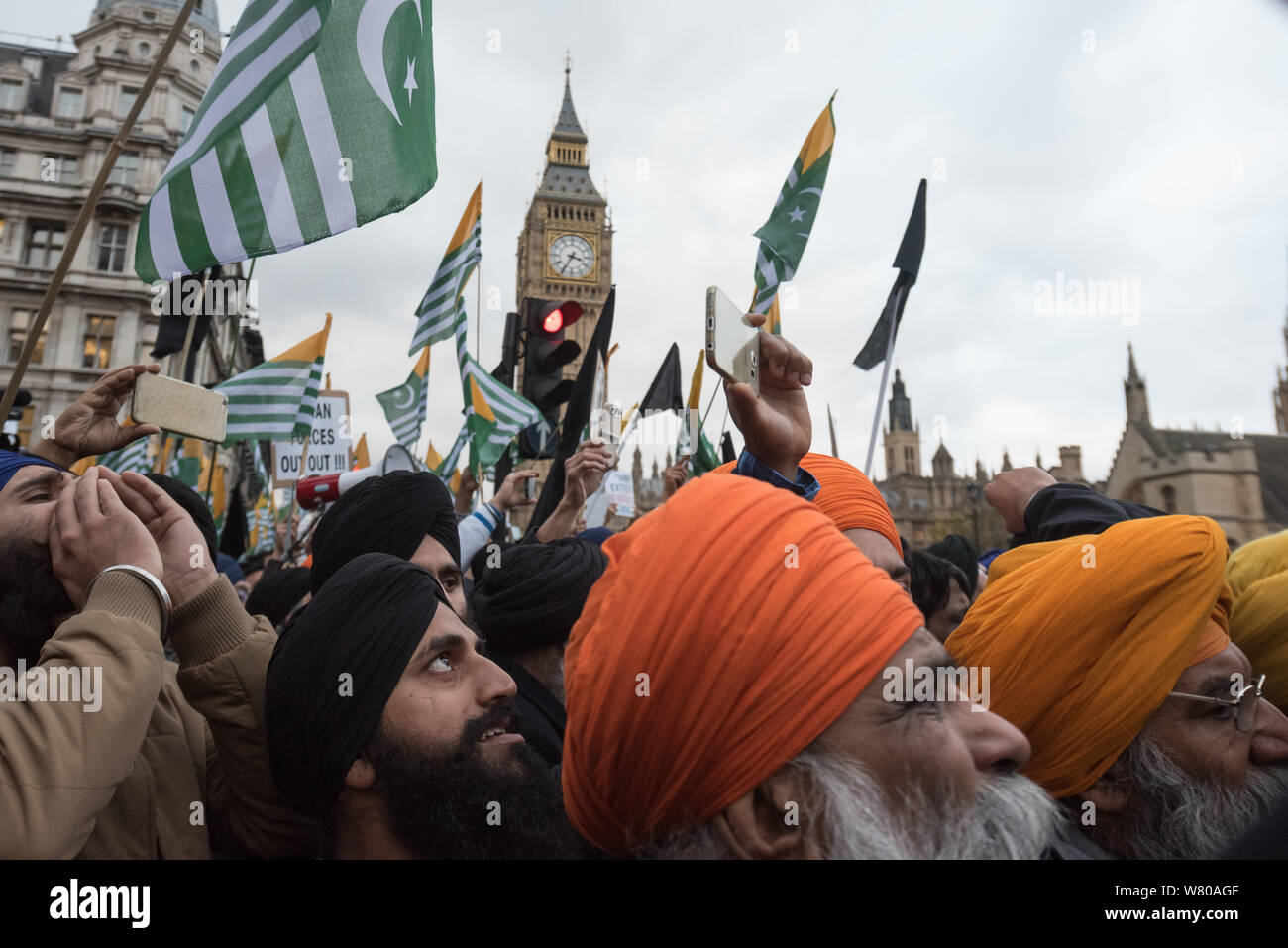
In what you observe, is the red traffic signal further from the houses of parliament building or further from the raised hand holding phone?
the houses of parliament building

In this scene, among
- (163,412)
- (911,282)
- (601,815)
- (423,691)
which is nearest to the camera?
(601,815)

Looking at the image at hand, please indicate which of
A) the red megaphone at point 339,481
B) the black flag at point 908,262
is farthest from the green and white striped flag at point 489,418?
the black flag at point 908,262

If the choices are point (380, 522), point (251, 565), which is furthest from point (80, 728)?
point (251, 565)

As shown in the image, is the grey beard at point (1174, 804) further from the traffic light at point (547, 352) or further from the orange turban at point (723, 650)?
the traffic light at point (547, 352)

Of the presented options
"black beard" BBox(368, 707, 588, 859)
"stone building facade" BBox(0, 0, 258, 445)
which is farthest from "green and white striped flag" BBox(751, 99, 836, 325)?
"stone building facade" BBox(0, 0, 258, 445)

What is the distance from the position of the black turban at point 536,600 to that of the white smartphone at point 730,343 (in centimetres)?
138

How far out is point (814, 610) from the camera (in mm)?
1384

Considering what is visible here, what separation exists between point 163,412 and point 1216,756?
271 cm

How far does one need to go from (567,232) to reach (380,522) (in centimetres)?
9161

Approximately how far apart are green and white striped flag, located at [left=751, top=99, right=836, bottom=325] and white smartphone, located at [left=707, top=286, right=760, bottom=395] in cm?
331

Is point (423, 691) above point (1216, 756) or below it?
above

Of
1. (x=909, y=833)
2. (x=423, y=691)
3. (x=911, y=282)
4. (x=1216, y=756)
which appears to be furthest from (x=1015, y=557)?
→ (x=911, y=282)

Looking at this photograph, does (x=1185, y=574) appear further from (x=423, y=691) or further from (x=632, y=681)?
(x=423, y=691)

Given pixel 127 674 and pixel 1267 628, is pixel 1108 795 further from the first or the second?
pixel 127 674
